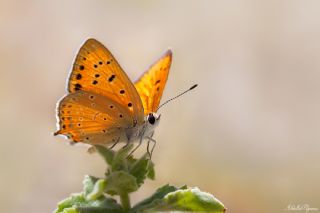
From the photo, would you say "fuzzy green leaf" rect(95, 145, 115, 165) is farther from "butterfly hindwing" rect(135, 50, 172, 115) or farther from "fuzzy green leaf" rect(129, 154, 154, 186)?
"butterfly hindwing" rect(135, 50, 172, 115)

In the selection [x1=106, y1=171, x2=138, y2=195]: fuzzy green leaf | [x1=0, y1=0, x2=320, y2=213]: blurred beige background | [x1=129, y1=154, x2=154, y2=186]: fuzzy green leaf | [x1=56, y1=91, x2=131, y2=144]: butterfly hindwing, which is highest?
[x1=0, y1=0, x2=320, y2=213]: blurred beige background

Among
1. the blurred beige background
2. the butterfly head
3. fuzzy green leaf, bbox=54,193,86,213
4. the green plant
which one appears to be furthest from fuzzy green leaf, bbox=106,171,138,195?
the blurred beige background

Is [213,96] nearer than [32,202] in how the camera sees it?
No

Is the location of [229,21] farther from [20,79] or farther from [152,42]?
[20,79]

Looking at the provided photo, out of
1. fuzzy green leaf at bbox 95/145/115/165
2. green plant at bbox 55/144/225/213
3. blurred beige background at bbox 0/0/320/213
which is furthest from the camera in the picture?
blurred beige background at bbox 0/0/320/213

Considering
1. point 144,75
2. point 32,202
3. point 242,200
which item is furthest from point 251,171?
point 144,75

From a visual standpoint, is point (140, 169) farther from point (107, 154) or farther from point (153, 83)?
point (153, 83)

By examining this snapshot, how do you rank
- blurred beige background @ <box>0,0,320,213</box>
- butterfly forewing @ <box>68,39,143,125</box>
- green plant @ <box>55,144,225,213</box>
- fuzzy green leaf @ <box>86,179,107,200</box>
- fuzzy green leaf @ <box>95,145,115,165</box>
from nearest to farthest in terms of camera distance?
fuzzy green leaf @ <box>86,179,107,200</box> → green plant @ <box>55,144,225,213</box> → fuzzy green leaf @ <box>95,145,115,165</box> → butterfly forewing @ <box>68,39,143,125</box> → blurred beige background @ <box>0,0,320,213</box>

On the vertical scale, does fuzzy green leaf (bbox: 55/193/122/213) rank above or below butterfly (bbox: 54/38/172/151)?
below
